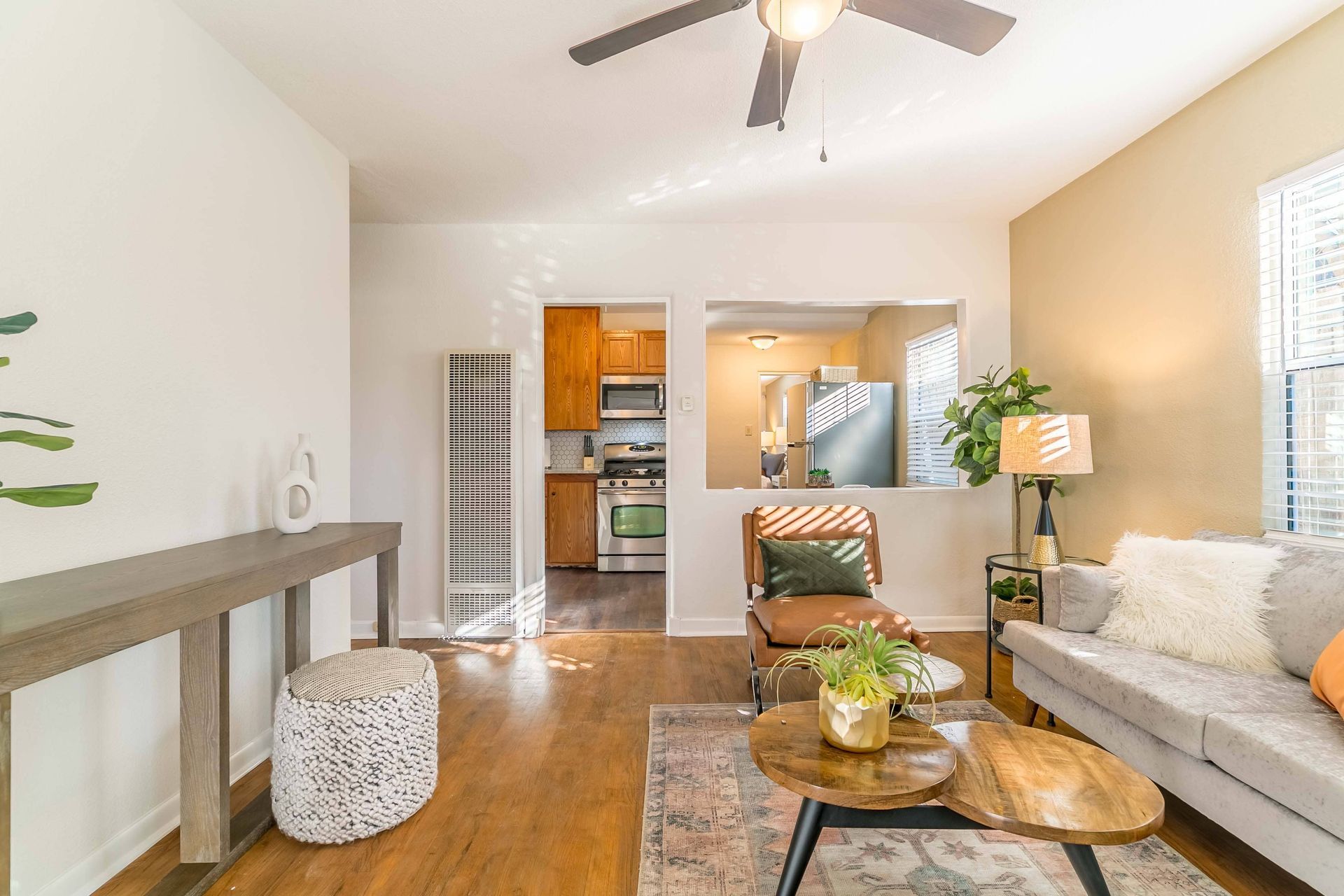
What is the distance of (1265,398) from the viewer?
2490 mm

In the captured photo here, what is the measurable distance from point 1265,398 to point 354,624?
4.72 meters

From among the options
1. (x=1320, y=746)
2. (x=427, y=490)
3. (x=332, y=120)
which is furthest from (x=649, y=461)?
(x=1320, y=746)

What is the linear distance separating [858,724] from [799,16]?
179 cm

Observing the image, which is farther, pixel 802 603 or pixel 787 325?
pixel 787 325

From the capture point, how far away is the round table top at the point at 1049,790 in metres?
1.30

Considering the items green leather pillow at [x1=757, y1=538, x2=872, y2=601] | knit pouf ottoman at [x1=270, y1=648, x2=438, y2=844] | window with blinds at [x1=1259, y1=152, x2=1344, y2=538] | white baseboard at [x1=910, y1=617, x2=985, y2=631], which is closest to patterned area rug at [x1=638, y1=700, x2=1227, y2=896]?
knit pouf ottoman at [x1=270, y1=648, x2=438, y2=844]

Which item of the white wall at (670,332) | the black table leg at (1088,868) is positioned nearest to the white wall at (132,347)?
the white wall at (670,332)

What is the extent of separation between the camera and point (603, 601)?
505 centimetres

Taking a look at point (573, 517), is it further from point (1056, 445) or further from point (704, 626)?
point (1056, 445)

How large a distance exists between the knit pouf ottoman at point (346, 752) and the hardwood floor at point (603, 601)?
7.44 feet

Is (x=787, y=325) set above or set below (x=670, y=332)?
above

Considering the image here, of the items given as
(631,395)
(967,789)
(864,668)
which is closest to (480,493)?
(631,395)

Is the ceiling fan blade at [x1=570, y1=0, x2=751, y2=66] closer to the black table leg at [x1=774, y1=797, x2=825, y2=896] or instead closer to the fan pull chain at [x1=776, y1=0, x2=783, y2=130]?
the fan pull chain at [x1=776, y1=0, x2=783, y2=130]

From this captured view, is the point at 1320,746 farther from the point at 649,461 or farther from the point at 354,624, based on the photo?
the point at 649,461
